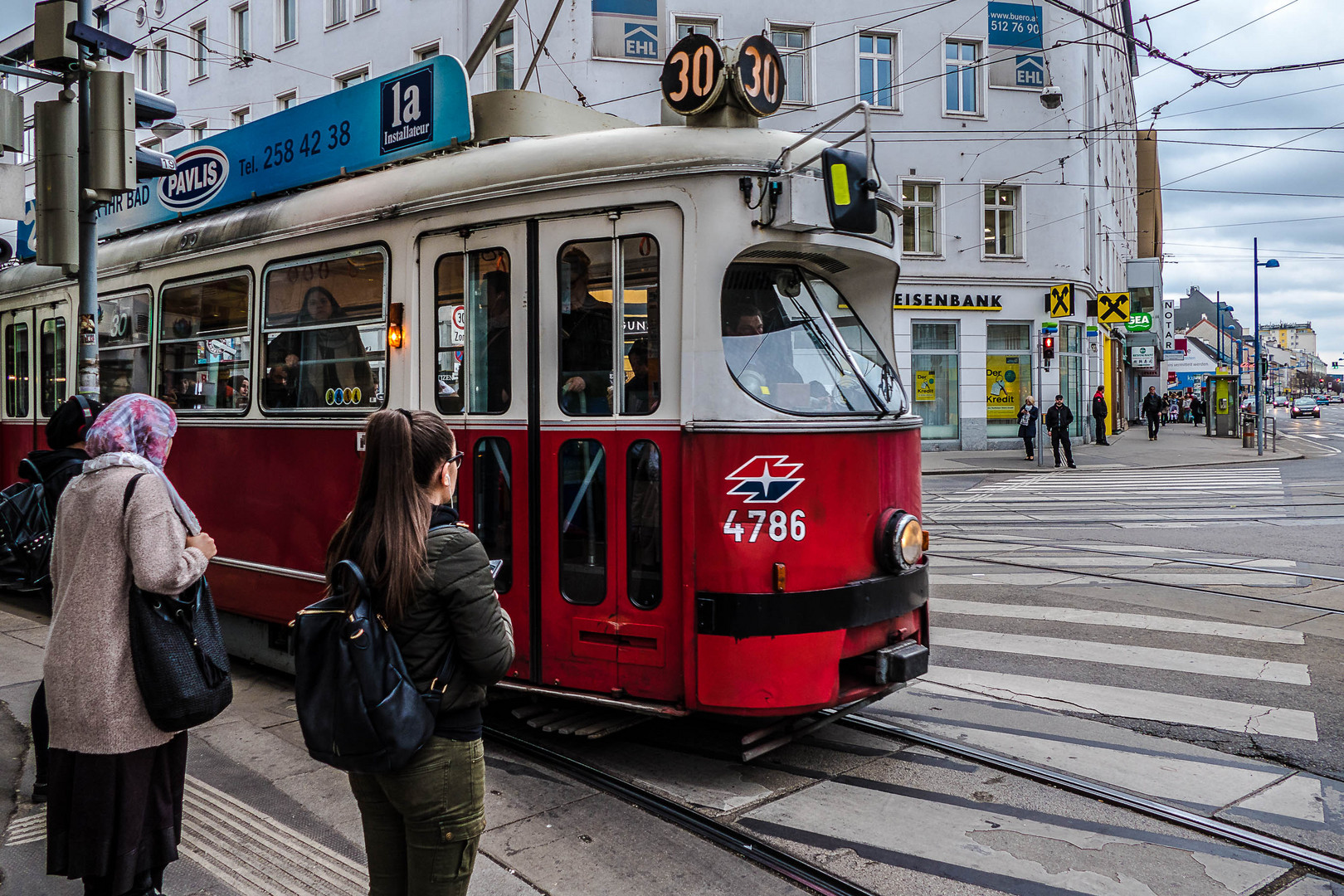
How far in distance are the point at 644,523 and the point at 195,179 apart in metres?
4.92

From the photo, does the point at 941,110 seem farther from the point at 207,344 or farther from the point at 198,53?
the point at 207,344

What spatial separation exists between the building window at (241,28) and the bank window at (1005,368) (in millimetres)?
23858

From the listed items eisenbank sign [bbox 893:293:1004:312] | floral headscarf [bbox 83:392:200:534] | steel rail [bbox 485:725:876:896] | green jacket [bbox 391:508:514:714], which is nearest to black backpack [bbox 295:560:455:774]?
green jacket [bbox 391:508:514:714]

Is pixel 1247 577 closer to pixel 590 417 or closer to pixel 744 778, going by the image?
pixel 744 778

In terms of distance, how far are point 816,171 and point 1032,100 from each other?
25840mm

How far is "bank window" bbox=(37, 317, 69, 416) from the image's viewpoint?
29.3 feet

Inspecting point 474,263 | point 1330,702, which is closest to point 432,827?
point 474,263

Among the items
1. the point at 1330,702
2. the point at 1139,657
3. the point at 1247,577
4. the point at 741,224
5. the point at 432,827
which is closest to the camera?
the point at 432,827

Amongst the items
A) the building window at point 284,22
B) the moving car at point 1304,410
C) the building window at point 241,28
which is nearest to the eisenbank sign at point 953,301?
the building window at point 284,22

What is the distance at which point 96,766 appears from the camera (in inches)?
130

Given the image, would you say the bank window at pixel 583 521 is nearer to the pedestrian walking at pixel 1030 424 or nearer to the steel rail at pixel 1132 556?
the steel rail at pixel 1132 556

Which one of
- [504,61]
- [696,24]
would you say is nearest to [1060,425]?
[696,24]

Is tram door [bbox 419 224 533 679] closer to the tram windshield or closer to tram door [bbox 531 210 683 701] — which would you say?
tram door [bbox 531 210 683 701]

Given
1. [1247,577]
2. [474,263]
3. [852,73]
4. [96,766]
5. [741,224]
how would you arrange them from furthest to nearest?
1. [852,73]
2. [1247,577]
3. [474,263]
4. [741,224]
5. [96,766]
